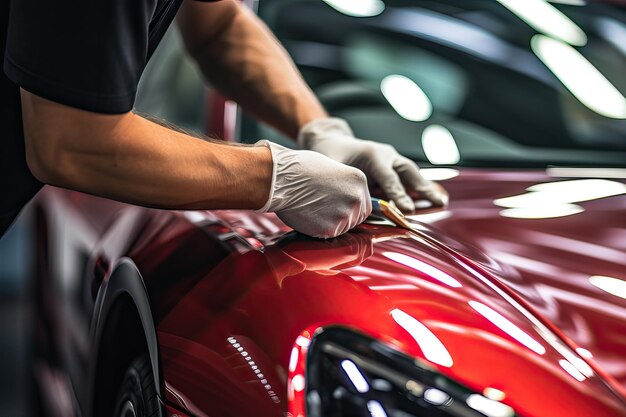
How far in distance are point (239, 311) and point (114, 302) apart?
45 centimetres

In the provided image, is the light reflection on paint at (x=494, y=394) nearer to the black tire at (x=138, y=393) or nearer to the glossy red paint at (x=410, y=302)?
the glossy red paint at (x=410, y=302)

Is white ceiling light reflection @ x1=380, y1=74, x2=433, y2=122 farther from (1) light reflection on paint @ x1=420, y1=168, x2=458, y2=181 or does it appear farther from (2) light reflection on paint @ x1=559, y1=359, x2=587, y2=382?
(2) light reflection on paint @ x1=559, y1=359, x2=587, y2=382

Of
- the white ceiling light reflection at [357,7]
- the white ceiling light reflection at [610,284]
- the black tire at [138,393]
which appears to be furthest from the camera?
the white ceiling light reflection at [357,7]

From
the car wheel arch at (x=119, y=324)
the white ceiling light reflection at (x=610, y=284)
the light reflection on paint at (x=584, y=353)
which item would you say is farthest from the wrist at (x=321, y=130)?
the light reflection on paint at (x=584, y=353)

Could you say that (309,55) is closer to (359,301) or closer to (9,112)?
(9,112)

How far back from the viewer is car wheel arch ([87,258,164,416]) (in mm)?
1514

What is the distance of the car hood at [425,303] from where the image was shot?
3.76 ft

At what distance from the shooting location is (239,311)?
4.35 feet

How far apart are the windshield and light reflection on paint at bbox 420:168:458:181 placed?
47 mm

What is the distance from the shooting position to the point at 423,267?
1.33 m

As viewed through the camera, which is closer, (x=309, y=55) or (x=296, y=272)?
(x=296, y=272)

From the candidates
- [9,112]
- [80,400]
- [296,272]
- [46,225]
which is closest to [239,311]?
[296,272]

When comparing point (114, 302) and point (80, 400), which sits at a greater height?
point (114, 302)

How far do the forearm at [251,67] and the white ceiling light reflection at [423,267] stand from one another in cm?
67
